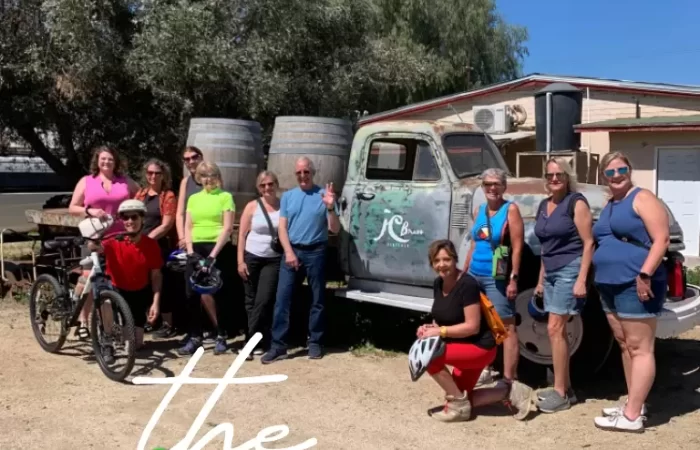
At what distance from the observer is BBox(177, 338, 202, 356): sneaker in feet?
21.3

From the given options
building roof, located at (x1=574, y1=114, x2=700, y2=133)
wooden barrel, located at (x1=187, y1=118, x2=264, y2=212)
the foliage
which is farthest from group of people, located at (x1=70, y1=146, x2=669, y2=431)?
building roof, located at (x1=574, y1=114, x2=700, y2=133)

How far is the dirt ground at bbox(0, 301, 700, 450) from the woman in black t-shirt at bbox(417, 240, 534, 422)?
5.7 inches

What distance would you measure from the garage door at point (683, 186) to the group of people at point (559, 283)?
904 cm

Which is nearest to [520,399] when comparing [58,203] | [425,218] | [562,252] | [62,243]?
[562,252]

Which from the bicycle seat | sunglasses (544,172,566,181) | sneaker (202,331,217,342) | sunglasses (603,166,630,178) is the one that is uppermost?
sunglasses (603,166,630,178)

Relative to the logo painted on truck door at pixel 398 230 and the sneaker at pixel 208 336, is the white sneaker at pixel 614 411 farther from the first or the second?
the sneaker at pixel 208 336

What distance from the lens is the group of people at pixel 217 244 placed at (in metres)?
6.18

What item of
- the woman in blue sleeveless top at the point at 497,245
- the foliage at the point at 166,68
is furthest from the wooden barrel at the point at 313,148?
the foliage at the point at 166,68

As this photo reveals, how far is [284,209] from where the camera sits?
623 cm

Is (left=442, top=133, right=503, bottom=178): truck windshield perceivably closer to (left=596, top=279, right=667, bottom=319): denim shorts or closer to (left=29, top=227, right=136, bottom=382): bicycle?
(left=596, top=279, right=667, bottom=319): denim shorts

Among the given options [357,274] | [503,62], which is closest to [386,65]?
[357,274]

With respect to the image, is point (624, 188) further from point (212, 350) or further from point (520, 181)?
point (212, 350)

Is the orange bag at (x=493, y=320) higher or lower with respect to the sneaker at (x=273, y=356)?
higher

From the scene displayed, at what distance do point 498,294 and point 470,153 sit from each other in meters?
1.70
